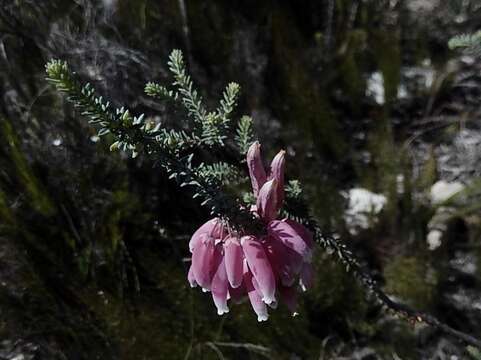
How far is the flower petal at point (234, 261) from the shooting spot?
2.63ft

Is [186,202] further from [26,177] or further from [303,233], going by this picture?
[303,233]

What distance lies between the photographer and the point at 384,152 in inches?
79.4

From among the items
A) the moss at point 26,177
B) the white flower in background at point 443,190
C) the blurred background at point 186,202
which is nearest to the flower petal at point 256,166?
the blurred background at point 186,202

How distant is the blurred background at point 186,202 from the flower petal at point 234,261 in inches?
26.2

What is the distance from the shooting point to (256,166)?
87cm

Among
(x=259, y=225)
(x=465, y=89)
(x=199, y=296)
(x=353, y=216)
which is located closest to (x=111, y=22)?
(x=199, y=296)

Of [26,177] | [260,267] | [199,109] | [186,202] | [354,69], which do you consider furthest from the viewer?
[354,69]

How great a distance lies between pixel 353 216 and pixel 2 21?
1.30 metres

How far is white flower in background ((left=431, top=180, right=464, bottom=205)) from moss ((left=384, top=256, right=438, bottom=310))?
14.6 inches

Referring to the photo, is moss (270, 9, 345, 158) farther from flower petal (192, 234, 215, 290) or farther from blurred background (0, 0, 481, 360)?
flower petal (192, 234, 215, 290)

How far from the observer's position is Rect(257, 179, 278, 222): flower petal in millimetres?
824

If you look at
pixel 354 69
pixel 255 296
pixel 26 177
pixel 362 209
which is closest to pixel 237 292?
pixel 255 296

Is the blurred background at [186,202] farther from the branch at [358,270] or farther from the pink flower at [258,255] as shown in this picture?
the pink flower at [258,255]

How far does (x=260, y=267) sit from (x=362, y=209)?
1.32 m
